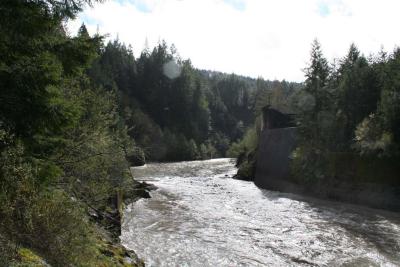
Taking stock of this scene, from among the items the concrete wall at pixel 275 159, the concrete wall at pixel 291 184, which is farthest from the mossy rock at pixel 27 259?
the concrete wall at pixel 275 159

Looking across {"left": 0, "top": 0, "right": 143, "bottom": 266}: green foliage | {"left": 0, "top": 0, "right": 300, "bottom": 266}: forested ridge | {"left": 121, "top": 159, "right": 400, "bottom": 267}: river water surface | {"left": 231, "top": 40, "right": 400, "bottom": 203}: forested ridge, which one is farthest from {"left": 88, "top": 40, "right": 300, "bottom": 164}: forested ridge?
{"left": 0, "top": 0, "right": 143, "bottom": 266}: green foliage

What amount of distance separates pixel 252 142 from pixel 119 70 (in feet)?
173

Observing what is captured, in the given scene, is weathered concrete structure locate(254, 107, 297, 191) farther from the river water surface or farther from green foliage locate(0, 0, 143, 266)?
green foliage locate(0, 0, 143, 266)

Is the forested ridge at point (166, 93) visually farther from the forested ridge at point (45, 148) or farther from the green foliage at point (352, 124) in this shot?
the forested ridge at point (45, 148)

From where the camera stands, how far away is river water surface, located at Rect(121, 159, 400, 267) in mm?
13688

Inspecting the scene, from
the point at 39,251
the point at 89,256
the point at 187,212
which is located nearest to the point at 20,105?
the point at 39,251

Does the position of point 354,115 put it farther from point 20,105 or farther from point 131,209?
point 20,105

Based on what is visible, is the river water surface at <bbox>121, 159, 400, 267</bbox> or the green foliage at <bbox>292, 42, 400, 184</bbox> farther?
the green foliage at <bbox>292, 42, 400, 184</bbox>

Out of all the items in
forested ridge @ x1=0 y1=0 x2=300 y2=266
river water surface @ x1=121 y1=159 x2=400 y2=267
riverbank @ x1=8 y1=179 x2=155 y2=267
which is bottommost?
river water surface @ x1=121 y1=159 x2=400 y2=267

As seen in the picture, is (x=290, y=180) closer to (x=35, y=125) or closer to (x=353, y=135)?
(x=353, y=135)

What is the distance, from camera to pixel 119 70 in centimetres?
10362

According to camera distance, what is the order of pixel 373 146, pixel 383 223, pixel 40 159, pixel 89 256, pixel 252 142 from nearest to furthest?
pixel 89 256, pixel 40 159, pixel 383 223, pixel 373 146, pixel 252 142

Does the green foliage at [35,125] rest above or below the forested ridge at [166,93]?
below

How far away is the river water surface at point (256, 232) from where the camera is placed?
13.7 metres
